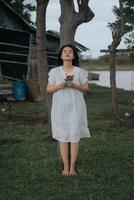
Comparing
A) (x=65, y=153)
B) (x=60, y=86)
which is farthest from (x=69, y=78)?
(x=65, y=153)

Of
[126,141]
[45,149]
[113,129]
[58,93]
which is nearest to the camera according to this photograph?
[58,93]

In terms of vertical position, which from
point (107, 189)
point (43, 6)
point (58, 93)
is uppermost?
point (43, 6)

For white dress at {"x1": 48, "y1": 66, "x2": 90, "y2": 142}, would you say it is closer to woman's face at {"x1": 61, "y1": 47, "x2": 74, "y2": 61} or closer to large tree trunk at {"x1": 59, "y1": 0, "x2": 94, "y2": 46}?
woman's face at {"x1": 61, "y1": 47, "x2": 74, "y2": 61}

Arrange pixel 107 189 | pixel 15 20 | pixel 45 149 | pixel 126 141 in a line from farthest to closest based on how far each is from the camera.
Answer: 1. pixel 15 20
2. pixel 126 141
3. pixel 45 149
4. pixel 107 189

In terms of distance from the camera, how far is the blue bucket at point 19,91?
21125 mm

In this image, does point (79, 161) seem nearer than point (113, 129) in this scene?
Yes

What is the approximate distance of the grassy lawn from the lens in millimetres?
6617

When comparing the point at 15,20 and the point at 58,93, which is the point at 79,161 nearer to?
the point at 58,93

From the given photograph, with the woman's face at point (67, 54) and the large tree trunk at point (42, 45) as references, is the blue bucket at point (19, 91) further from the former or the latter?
the woman's face at point (67, 54)

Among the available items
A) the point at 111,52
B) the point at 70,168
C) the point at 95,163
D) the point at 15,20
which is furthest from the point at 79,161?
the point at 15,20

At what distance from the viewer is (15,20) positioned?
2467cm

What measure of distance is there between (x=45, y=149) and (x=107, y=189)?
3.03 metres

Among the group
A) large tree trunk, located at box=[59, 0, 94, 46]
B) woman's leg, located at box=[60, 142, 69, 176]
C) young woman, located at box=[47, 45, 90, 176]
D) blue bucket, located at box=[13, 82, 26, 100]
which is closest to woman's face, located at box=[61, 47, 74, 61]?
young woman, located at box=[47, 45, 90, 176]

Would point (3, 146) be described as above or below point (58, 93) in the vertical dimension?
below
